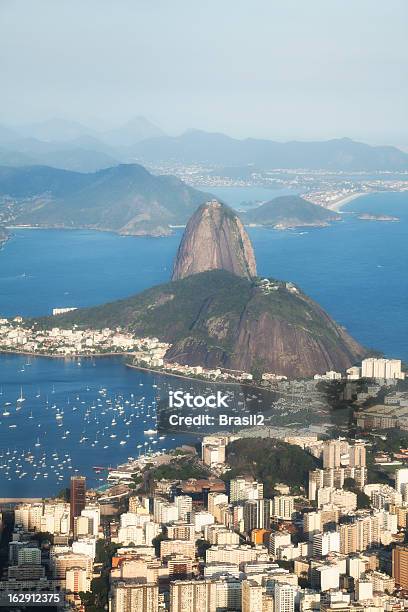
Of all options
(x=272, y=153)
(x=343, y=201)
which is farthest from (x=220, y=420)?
(x=272, y=153)

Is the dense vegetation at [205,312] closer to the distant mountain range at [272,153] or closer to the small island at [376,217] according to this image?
the small island at [376,217]

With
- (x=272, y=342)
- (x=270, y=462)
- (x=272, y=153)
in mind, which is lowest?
(x=270, y=462)

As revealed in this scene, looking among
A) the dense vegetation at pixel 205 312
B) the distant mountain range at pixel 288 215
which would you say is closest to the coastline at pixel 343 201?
the distant mountain range at pixel 288 215

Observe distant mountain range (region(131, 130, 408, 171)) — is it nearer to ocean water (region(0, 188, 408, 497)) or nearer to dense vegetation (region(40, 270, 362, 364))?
ocean water (region(0, 188, 408, 497))

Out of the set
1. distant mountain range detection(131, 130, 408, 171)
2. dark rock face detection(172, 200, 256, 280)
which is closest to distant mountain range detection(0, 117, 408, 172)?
distant mountain range detection(131, 130, 408, 171)

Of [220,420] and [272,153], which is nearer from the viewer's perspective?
[220,420]

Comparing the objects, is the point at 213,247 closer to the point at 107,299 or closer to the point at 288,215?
the point at 107,299

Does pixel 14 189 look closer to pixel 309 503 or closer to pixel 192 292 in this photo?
pixel 192 292

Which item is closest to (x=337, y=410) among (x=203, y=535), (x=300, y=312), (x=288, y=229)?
(x=203, y=535)
